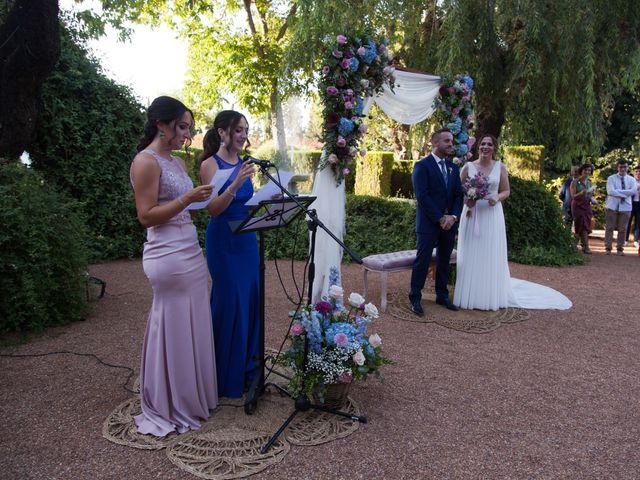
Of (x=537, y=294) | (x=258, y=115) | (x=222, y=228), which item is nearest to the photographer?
(x=222, y=228)

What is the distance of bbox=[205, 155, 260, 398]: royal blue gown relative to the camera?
3.59 m

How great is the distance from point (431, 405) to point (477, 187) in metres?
3.25

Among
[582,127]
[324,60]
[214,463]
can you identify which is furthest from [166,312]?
[582,127]

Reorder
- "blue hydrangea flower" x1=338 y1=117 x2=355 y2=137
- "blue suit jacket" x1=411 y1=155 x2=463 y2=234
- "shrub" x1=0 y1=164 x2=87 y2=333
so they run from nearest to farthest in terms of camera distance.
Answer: "shrub" x1=0 y1=164 x2=87 y2=333 < "blue hydrangea flower" x1=338 y1=117 x2=355 y2=137 < "blue suit jacket" x1=411 y1=155 x2=463 y2=234

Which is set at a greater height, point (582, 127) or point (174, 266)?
point (582, 127)

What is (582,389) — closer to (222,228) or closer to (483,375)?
(483,375)

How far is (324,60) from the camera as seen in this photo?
228 inches

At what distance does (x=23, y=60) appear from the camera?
6.04m

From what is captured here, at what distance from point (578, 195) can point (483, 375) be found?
8301mm

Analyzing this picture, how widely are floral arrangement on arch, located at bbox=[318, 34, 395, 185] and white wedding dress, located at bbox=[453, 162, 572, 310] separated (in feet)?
5.52

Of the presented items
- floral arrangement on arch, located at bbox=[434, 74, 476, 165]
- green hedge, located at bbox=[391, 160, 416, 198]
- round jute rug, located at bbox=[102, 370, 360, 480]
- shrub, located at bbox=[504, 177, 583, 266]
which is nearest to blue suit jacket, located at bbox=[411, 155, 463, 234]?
floral arrangement on arch, located at bbox=[434, 74, 476, 165]

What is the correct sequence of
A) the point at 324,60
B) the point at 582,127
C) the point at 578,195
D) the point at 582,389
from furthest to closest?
the point at 578,195 < the point at 582,127 < the point at 324,60 < the point at 582,389

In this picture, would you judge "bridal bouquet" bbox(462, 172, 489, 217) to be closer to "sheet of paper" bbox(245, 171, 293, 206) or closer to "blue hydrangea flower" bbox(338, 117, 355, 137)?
"blue hydrangea flower" bbox(338, 117, 355, 137)

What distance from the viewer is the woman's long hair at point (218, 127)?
353 centimetres
